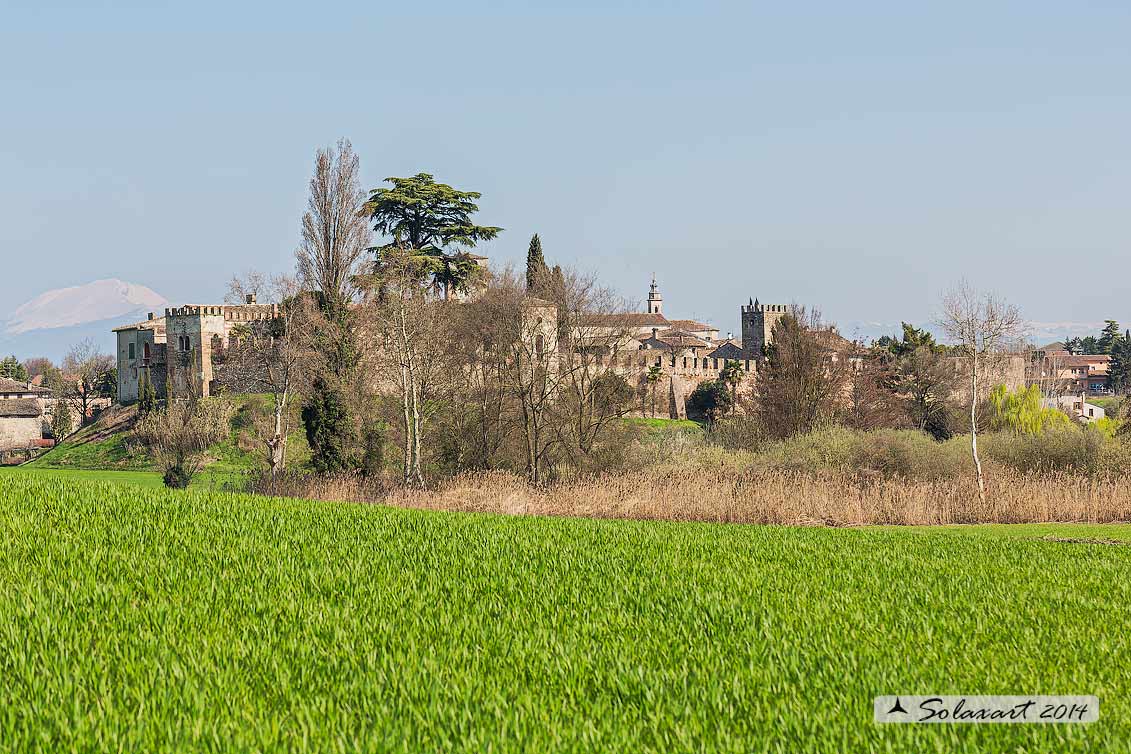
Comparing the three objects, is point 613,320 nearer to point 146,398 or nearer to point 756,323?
point 146,398

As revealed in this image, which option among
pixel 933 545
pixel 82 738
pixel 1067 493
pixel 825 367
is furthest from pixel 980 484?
pixel 82 738

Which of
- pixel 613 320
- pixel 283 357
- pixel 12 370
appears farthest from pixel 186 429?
pixel 12 370

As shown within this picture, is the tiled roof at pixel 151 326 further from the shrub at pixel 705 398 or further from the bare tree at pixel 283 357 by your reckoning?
the shrub at pixel 705 398

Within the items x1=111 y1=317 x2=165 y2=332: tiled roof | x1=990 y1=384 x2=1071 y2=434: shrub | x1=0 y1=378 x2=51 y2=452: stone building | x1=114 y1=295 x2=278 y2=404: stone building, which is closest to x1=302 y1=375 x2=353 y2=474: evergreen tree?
x1=990 y1=384 x2=1071 y2=434: shrub

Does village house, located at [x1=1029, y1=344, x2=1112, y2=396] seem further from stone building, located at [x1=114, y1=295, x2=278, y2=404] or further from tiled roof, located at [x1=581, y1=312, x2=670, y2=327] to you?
stone building, located at [x1=114, y1=295, x2=278, y2=404]

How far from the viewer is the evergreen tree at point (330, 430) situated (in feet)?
115

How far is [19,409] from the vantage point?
8100cm

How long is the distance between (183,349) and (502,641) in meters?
61.6

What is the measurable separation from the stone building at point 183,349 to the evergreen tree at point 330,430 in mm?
27084

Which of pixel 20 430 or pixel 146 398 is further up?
pixel 146 398

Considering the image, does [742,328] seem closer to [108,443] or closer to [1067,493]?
[108,443]

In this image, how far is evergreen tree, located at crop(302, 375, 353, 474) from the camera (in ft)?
115

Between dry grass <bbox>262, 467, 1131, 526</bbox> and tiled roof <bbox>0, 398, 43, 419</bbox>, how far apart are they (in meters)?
61.6

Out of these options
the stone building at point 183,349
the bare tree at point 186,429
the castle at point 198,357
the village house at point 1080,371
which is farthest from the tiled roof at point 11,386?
the village house at point 1080,371
